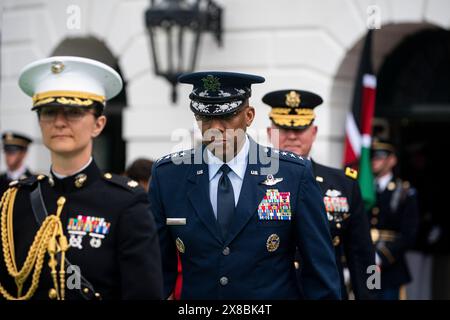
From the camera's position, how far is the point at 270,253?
3.97 metres

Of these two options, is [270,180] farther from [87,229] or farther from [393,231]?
[393,231]

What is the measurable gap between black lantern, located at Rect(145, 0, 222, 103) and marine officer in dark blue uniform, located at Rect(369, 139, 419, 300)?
2.23m

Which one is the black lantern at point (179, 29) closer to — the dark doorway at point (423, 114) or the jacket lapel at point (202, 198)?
the dark doorway at point (423, 114)

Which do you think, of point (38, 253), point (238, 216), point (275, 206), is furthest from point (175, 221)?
point (38, 253)

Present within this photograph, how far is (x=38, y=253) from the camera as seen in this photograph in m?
3.54

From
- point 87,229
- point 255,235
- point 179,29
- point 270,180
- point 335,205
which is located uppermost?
point 179,29

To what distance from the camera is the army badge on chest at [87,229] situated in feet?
11.6

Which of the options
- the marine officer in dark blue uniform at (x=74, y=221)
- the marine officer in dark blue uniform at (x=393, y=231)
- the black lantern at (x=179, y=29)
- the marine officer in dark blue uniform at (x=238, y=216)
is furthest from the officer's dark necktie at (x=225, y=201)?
the black lantern at (x=179, y=29)

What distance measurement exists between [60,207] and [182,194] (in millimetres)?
693

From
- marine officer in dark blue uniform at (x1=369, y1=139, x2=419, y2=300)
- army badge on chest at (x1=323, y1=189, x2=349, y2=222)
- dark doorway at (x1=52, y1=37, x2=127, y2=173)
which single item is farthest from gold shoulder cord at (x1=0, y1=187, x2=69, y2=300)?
dark doorway at (x1=52, y1=37, x2=127, y2=173)

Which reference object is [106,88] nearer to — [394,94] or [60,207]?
[60,207]

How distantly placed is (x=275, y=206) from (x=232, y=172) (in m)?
0.24
